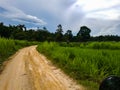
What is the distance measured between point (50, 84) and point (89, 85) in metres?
1.51

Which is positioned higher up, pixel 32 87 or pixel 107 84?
pixel 107 84

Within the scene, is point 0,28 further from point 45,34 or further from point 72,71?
point 72,71

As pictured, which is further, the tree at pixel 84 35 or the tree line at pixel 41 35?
the tree at pixel 84 35

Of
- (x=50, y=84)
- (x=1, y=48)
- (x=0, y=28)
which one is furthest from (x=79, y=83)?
(x=0, y=28)

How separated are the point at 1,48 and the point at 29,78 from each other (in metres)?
14.1

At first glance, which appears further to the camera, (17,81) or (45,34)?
(45,34)

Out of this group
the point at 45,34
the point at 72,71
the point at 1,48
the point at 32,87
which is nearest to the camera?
the point at 32,87

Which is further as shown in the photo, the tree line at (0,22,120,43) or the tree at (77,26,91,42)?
the tree at (77,26,91,42)

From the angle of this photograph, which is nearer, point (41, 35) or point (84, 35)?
point (41, 35)

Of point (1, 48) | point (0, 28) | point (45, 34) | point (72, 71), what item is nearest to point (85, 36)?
point (45, 34)

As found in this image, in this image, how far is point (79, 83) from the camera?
938cm

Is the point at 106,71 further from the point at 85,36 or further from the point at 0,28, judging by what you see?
the point at 85,36

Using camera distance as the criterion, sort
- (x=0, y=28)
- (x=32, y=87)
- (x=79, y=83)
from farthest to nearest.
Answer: (x=0, y=28) < (x=79, y=83) < (x=32, y=87)

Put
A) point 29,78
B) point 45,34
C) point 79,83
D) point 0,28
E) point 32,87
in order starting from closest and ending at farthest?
1. point 32,87
2. point 79,83
3. point 29,78
4. point 0,28
5. point 45,34
